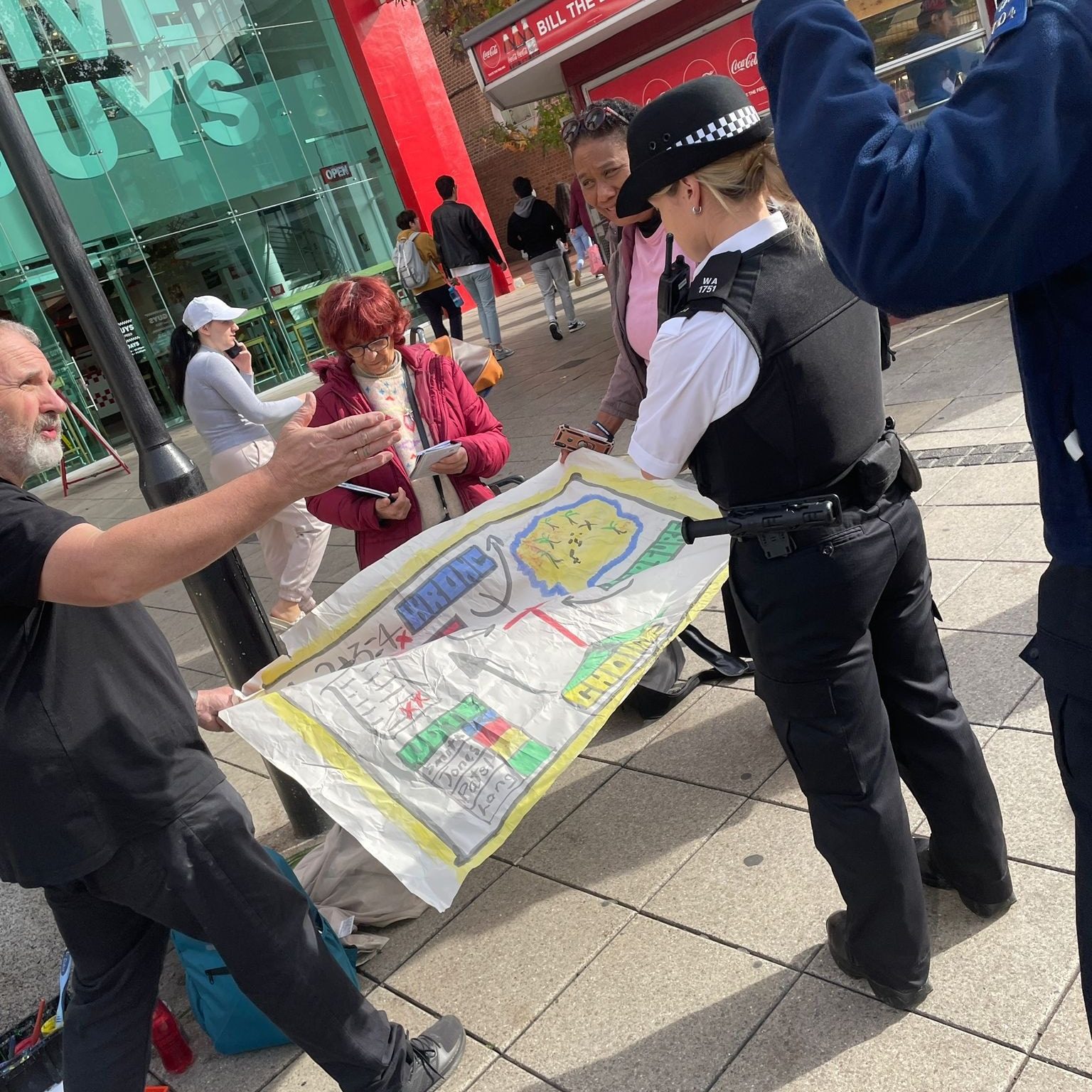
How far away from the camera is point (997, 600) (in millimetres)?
3770

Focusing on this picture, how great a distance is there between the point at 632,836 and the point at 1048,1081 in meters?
1.41

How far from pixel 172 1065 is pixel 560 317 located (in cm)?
1351

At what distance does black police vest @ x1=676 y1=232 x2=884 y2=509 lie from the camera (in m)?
1.90

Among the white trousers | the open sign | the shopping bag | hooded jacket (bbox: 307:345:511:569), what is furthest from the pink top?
the open sign

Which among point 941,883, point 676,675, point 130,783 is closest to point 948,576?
point 676,675

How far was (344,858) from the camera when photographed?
3.20 meters

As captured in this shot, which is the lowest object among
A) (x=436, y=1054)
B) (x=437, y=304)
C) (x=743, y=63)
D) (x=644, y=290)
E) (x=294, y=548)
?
(x=436, y=1054)

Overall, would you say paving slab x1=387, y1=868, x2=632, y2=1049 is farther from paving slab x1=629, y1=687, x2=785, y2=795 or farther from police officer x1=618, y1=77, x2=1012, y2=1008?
police officer x1=618, y1=77, x2=1012, y2=1008

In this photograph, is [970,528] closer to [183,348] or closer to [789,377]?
[789,377]

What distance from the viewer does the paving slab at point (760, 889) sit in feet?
8.58

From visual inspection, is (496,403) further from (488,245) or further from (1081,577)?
(1081,577)

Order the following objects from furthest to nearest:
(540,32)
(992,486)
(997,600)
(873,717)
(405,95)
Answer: (405,95)
(540,32)
(992,486)
(997,600)
(873,717)

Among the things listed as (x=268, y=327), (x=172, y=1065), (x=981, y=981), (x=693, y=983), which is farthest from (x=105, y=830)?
(x=268, y=327)

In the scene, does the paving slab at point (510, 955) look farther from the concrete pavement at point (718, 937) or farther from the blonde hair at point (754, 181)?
the blonde hair at point (754, 181)
